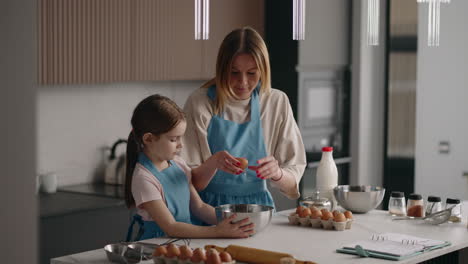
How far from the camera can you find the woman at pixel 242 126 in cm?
277

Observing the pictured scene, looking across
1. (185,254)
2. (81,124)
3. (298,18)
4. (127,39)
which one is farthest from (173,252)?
(81,124)

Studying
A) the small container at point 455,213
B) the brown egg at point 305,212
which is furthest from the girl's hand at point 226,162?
the small container at point 455,213

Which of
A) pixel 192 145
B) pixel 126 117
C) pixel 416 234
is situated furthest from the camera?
pixel 126 117

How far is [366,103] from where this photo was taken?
5750 mm

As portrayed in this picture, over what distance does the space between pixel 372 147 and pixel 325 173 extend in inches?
113

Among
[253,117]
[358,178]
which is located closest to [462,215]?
[253,117]

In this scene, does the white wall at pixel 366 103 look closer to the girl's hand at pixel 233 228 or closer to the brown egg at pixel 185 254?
the girl's hand at pixel 233 228

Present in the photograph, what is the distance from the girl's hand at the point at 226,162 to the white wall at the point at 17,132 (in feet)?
4.93

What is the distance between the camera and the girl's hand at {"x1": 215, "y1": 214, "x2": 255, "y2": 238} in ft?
7.82

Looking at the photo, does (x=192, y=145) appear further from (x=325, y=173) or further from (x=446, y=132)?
(x=446, y=132)

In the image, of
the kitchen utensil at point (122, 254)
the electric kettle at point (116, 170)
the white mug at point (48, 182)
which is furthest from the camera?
the electric kettle at point (116, 170)

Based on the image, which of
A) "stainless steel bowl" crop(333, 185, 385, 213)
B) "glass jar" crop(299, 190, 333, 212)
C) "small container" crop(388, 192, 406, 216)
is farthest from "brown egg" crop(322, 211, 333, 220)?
"small container" crop(388, 192, 406, 216)

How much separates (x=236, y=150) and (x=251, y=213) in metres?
0.51

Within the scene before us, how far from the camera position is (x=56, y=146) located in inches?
169
